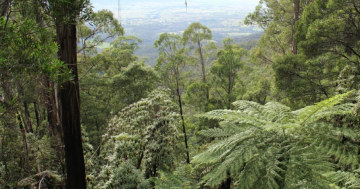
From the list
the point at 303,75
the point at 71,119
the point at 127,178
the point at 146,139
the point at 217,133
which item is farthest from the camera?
the point at 303,75

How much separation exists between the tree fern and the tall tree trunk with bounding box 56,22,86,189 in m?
2.28

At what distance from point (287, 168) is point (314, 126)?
59 centimetres

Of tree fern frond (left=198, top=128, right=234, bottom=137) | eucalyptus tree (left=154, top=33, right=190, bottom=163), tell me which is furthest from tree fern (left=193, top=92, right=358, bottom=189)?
eucalyptus tree (left=154, top=33, right=190, bottom=163)

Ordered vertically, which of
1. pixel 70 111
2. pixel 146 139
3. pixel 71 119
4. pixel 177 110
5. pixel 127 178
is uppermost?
pixel 70 111

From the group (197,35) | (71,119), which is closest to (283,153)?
(71,119)

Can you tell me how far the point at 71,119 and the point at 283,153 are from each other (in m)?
2.97

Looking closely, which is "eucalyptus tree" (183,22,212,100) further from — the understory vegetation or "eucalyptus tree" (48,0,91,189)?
"eucalyptus tree" (48,0,91,189)

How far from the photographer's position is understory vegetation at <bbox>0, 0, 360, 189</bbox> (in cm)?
188

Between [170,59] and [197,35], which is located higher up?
[197,35]

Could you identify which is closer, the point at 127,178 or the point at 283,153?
the point at 283,153

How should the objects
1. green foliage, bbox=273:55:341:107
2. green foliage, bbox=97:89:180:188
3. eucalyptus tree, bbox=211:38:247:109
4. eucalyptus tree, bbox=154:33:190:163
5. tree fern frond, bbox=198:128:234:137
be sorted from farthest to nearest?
eucalyptus tree, bbox=211:38:247:109, eucalyptus tree, bbox=154:33:190:163, green foliage, bbox=273:55:341:107, green foliage, bbox=97:89:180:188, tree fern frond, bbox=198:128:234:137

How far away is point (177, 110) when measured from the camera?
697cm

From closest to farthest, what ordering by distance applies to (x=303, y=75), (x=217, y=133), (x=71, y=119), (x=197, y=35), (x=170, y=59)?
(x=217, y=133), (x=71, y=119), (x=303, y=75), (x=170, y=59), (x=197, y=35)

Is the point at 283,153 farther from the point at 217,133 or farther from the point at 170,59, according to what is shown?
the point at 170,59
